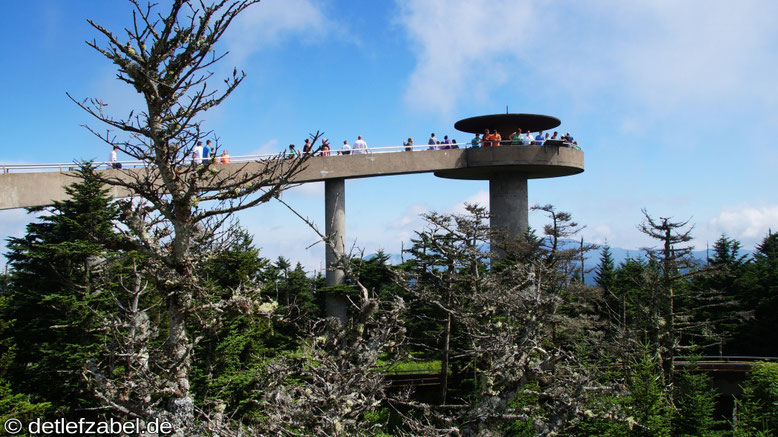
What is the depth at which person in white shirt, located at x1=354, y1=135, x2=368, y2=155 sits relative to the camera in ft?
81.4

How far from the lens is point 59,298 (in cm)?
1795

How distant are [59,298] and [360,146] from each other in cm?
1313

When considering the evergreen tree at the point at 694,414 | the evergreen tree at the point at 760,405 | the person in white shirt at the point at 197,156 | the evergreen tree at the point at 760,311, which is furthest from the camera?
the evergreen tree at the point at 760,311

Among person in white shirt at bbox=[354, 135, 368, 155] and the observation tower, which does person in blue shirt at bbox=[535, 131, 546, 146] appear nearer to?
the observation tower

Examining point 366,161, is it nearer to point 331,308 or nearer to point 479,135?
point 331,308

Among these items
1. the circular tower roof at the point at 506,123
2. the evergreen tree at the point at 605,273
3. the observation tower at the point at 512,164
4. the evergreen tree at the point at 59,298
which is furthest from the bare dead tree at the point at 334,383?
the evergreen tree at the point at 605,273

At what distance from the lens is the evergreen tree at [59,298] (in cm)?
1767

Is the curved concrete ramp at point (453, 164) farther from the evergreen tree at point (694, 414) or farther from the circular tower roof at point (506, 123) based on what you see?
the evergreen tree at point (694, 414)

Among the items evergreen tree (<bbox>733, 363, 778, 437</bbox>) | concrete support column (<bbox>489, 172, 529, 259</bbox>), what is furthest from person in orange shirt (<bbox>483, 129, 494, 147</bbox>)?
evergreen tree (<bbox>733, 363, 778, 437</bbox>)

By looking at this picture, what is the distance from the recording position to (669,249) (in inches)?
774

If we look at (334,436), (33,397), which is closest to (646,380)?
(334,436)

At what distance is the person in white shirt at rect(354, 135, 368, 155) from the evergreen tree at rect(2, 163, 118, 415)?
10241mm

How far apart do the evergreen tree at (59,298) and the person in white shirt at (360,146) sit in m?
10.2

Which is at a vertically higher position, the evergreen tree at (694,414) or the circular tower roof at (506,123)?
the circular tower roof at (506,123)
